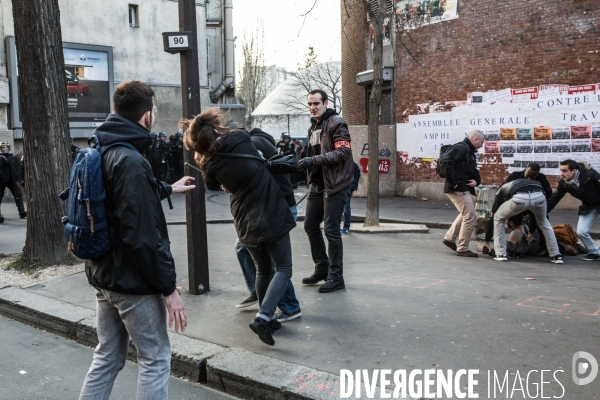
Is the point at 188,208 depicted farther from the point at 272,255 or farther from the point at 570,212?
the point at 570,212

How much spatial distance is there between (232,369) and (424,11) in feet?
46.1

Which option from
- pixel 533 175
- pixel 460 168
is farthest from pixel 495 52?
pixel 460 168

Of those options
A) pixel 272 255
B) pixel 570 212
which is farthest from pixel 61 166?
→ pixel 570 212

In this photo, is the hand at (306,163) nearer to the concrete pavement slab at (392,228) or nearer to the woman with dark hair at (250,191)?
the woman with dark hair at (250,191)

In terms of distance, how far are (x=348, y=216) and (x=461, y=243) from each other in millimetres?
2741

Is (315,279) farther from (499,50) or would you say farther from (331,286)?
(499,50)

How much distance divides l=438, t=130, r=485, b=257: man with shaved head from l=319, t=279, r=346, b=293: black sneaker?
122 inches

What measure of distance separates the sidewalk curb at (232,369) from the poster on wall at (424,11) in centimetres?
1249

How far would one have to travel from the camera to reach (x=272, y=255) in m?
4.62

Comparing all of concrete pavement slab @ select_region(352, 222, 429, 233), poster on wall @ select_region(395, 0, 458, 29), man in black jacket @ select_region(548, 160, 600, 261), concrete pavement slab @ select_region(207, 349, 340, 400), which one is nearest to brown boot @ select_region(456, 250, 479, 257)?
man in black jacket @ select_region(548, 160, 600, 261)

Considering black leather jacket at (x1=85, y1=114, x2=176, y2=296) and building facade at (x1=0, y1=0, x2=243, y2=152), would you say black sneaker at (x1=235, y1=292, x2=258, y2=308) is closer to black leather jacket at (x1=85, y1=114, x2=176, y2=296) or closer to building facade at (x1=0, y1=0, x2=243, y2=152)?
black leather jacket at (x1=85, y1=114, x2=176, y2=296)

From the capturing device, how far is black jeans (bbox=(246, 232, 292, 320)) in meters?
4.50

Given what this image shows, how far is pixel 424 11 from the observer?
16.1 metres

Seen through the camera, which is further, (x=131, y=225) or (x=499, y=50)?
(x=499, y=50)
